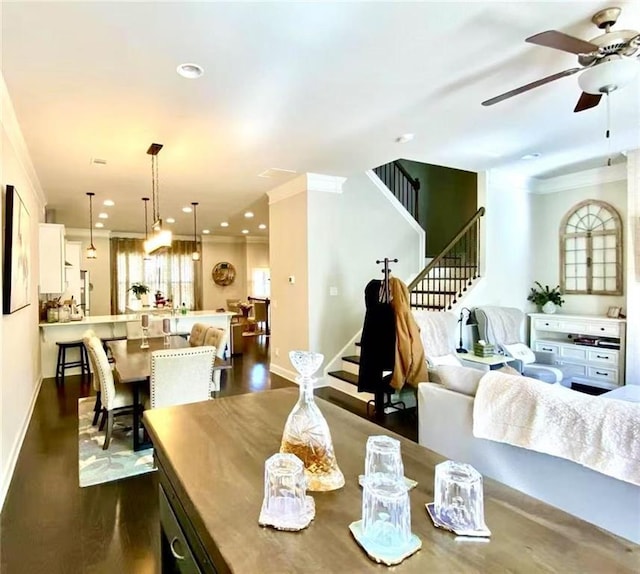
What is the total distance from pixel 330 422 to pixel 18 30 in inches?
107

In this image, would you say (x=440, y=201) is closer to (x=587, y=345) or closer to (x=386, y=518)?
(x=587, y=345)

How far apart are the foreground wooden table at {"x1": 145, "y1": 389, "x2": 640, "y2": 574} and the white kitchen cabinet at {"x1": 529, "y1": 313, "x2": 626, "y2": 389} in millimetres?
4446

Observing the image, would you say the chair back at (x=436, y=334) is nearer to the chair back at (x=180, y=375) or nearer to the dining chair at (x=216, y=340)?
the dining chair at (x=216, y=340)

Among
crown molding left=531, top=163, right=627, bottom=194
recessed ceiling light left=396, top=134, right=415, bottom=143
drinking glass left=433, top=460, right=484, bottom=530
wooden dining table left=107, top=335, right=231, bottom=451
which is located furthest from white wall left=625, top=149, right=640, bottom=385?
drinking glass left=433, top=460, right=484, bottom=530

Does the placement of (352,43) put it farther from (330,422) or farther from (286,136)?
(330,422)

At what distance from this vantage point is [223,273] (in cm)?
1216

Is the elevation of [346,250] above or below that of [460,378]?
above

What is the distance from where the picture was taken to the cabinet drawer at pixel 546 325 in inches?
225

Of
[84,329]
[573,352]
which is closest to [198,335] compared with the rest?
[84,329]

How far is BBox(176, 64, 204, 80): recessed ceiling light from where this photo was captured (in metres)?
2.60

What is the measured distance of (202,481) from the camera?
1.10m

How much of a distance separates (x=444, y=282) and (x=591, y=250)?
2081 millimetres

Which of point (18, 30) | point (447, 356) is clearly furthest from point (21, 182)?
point (447, 356)

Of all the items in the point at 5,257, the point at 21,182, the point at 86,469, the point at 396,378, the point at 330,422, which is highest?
the point at 21,182
